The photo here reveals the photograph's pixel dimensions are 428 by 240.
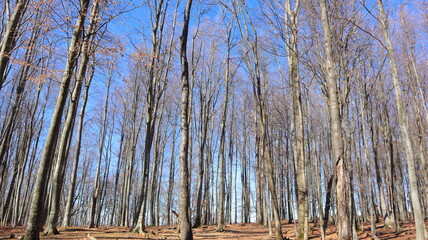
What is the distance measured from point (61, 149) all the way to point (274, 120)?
13.8 metres

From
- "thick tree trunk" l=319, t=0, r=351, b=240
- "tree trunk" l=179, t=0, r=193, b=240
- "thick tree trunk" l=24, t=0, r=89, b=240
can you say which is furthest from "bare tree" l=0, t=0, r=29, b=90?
"thick tree trunk" l=319, t=0, r=351, b=240

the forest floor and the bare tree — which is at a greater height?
the bare tree

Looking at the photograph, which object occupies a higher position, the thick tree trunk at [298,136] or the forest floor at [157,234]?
the thick tree trunk at [298,136]

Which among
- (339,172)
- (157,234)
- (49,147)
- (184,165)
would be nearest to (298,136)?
(339,172)

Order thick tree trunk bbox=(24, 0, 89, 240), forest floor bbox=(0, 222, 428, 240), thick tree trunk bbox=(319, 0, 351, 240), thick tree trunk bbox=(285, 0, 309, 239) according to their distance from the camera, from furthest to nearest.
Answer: thick tree trunk bbox=(285, 0, 309, 239) → forest floor bbox=(0, 222, 428, 240) → thick tree trunk bbox=(24, 0, 89, 240) → thick tree trunk bbox=(319, 0, 351, 240)

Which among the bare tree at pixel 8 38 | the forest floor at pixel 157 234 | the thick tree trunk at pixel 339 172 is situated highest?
the bare tree at pixel 8 38

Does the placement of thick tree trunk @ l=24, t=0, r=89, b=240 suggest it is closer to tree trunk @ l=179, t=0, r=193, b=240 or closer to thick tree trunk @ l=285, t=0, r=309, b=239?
tree trunk @ l=179, t=0, r=193, b=240

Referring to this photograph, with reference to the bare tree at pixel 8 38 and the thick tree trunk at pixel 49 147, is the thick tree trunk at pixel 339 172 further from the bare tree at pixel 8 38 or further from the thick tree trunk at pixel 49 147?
the bare tree at pixel 8 38

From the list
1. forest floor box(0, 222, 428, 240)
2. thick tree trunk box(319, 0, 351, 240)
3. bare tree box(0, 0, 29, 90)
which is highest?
bare tree box(0, 0, 29, 90)

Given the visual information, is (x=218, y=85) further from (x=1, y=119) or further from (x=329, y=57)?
(x=1, y=119)

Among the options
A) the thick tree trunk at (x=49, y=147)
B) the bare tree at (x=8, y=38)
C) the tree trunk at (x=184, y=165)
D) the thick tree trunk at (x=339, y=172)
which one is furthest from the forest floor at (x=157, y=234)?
the thick tree trunk at (x=339, y=172)

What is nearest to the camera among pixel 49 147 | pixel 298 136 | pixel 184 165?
pixel 49 147

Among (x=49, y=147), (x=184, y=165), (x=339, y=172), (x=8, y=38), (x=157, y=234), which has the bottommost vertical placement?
(x=157, y=234)

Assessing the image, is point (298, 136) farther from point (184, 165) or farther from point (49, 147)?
point (49, 147)
